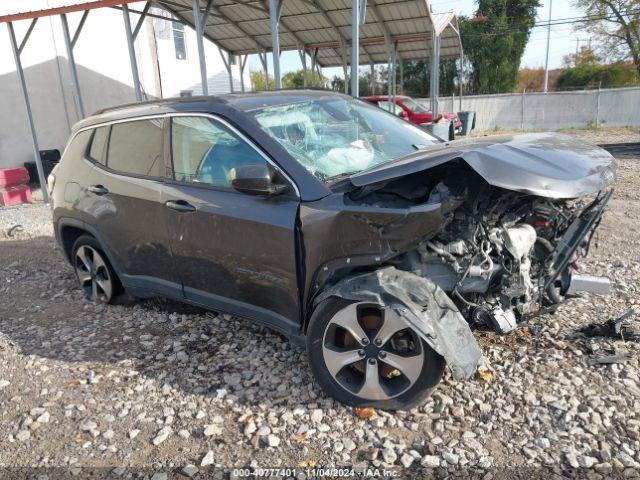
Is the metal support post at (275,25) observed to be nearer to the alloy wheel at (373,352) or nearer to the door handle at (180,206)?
the door handle at (180,206)

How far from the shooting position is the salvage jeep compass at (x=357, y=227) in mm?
2734

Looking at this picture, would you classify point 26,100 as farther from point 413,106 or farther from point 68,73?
point 413,106

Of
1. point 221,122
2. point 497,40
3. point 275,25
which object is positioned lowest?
point 221,122

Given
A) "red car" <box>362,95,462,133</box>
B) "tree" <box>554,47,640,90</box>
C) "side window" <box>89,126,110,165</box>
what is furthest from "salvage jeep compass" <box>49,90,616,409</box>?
"tree" <box>554,47,640,90</box>

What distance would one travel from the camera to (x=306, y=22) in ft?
46.0

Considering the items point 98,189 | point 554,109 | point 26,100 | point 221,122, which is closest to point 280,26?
point 26,100

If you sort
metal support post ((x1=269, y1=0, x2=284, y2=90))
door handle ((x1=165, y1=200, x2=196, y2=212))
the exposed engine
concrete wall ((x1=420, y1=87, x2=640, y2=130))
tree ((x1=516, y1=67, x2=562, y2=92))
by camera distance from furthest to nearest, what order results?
tree ((x1=516, y1=67, x2=562, y2=92)) < concrete wall ((x1=420, y1=87, x2=640, y2=130)) < metal support post ((x1=269, y1=0, x2=284, y2=90)) < door handle ((x1=165, y1=200, x2=196, y2=212)) < the exposed engine

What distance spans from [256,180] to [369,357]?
1.22 m

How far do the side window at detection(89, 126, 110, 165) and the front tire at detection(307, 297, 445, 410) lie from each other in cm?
256

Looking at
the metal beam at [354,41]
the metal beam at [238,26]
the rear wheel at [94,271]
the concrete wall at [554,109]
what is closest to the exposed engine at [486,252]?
the rear wheel at [94,271]

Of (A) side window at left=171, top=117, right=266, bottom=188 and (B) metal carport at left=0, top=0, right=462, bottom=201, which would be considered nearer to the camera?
(A) side window at left=171, top=117, right=266, bottom=188

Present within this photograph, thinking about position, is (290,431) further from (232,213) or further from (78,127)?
(78,127)

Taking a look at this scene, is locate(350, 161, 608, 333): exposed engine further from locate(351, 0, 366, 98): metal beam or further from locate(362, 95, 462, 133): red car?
locate(362, 95, 462, 133): red car

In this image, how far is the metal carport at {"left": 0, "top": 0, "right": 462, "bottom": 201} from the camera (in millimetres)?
9809
